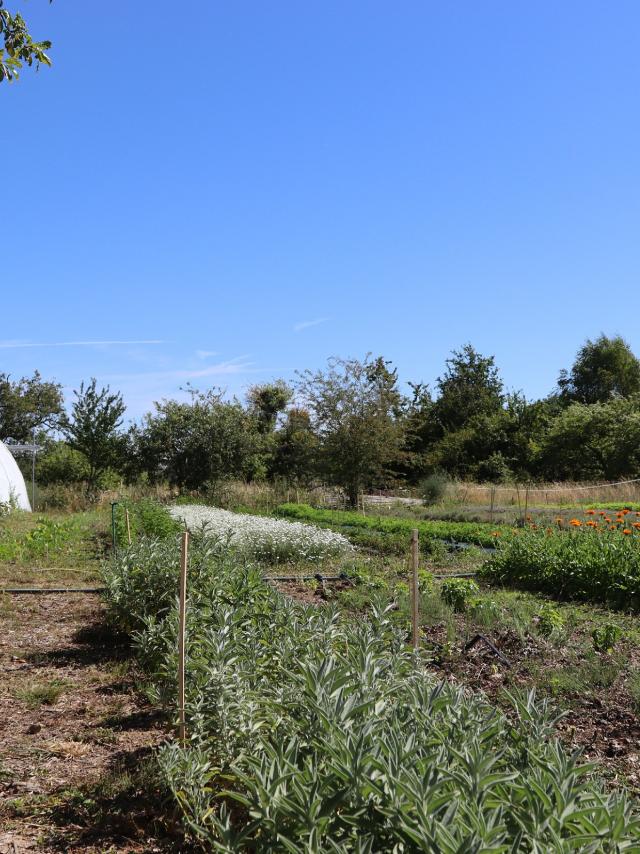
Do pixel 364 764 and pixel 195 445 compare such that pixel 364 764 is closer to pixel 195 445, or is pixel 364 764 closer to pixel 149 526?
pixel 149 526

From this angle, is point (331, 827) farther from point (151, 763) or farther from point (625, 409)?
point (625, 409)

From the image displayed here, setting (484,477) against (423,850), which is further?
(484,477)

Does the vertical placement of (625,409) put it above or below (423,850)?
above

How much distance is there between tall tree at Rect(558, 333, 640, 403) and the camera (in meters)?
43.5

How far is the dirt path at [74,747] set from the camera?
3.52 metres

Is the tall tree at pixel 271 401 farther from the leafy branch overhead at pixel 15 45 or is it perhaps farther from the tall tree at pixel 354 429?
the leafy branch overhead at pixel 15 45

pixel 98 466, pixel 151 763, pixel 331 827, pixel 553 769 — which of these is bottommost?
pixel 151 763

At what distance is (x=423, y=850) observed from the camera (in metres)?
2.05

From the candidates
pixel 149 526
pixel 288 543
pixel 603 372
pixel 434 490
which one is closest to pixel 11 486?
pixel 149 526

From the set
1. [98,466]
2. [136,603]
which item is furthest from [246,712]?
[98,466]

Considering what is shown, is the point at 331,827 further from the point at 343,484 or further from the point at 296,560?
the point at 343,484

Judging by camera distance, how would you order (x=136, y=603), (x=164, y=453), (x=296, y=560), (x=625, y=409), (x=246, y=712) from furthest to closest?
(x=625, y=409) → (x=164, y=453) → (x=296, y=560) → (x=136, y=603) → (x=246, y=712)

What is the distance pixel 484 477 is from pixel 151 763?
3044 cm

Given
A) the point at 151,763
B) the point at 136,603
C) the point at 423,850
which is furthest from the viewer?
the point at 136,603
